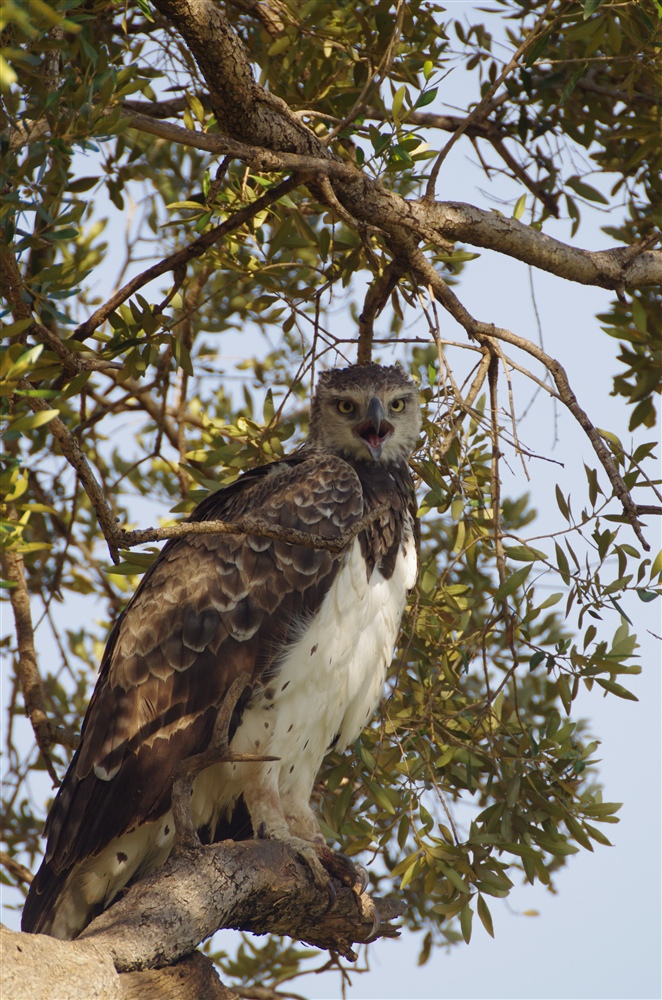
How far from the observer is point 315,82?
5.01 metres

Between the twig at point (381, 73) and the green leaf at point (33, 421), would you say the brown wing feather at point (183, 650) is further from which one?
the green leaf at point (33, 421)

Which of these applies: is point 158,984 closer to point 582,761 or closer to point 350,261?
point 582,761

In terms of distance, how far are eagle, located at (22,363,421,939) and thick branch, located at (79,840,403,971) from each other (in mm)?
293

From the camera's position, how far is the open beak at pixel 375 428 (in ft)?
17.1

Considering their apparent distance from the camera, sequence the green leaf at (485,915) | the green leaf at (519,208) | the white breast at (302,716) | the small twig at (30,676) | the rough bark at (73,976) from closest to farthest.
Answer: the rough bark at (73,976), the white breast at (302,716), the green leaf at (485,915), the green leaf at (519,208), the small twig at (30,676)

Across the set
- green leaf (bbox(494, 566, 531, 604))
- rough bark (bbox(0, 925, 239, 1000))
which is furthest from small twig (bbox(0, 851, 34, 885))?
green leaf (bbox(494, 566, 531, 604))

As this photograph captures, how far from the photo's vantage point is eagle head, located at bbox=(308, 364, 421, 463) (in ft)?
17.4

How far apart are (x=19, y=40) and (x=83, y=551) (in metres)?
3.92

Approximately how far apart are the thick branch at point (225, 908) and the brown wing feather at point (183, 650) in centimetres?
55

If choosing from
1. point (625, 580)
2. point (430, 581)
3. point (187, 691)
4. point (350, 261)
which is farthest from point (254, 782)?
point (350, 261)

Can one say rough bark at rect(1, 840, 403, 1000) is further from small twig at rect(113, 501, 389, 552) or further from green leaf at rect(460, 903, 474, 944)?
small twig at rect(113, 501, 389, 552)

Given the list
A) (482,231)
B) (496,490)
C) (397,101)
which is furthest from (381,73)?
(496,490)

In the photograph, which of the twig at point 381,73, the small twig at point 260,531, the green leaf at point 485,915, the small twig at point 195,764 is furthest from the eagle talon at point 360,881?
the twig at point 381,73

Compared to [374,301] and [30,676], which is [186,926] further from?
[374,301]
